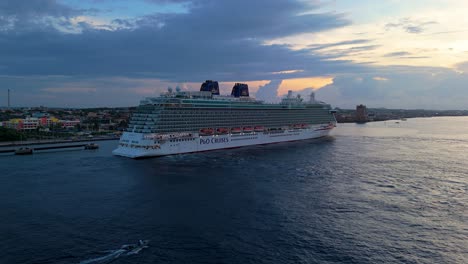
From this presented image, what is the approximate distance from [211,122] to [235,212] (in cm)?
2981

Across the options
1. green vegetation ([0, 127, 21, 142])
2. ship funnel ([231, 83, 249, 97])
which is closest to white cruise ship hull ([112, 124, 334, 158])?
ship funnel ([231, 83, 249, 97])

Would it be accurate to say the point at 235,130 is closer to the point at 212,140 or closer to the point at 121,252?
the point at 212,140

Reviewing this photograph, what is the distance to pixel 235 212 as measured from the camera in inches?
853

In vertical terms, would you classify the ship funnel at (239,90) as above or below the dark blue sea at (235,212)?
above

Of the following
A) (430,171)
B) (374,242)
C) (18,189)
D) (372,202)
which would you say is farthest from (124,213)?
(430,171)

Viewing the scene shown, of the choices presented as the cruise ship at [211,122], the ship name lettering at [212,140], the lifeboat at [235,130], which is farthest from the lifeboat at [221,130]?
the lifeboat at [235,130]

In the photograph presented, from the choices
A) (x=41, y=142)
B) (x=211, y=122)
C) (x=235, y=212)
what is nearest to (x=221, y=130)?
(x=211, y=122)

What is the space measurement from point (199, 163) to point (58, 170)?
1459cm

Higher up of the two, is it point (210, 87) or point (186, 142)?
point (210, 87)

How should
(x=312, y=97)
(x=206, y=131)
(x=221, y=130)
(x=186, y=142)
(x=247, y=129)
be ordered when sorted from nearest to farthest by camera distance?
(x=186, y=142), (x=206, y=131), (x=221, y=130), (x=247, y=129), (x=312, y=97)

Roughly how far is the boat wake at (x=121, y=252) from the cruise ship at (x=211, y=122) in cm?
2527

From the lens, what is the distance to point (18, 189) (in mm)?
27344

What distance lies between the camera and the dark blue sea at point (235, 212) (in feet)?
53.0

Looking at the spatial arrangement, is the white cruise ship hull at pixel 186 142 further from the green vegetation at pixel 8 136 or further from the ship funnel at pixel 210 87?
the green vegetation at pixel 8 136
